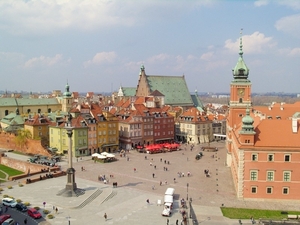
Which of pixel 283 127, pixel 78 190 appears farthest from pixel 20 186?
pixel 283 127

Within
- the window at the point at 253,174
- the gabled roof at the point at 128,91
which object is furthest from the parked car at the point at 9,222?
the gabled roof at the point at 128,91

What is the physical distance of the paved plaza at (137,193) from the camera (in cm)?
3838

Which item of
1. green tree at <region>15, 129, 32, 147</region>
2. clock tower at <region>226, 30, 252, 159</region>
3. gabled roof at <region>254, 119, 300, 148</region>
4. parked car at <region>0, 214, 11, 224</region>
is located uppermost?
clock tower at <region>226, 30, 252, 159</region>

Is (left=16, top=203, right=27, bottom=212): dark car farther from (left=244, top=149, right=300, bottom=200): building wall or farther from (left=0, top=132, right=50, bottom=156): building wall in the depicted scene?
(left=0, top=132, right=50, bottom=156): building wall

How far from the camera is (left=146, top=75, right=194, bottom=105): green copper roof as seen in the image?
120 metres

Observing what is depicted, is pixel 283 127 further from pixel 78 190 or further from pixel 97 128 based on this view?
pixel 97 128

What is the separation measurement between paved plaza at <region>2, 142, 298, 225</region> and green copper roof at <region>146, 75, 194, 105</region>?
53.3 m

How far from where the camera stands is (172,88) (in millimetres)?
124062

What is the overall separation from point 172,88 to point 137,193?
79.9 metres

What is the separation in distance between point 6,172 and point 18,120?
30.6 m

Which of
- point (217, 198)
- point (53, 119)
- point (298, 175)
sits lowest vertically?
point (217, 198)

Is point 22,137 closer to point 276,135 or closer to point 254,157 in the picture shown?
point 254,157

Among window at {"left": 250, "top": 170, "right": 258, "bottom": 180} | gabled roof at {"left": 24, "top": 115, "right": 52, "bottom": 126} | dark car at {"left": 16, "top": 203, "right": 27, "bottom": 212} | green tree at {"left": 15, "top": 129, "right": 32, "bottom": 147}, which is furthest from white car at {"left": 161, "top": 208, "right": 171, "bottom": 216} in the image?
gabled roof at {"left": 24, "top": 115, "right": 52, "bottom": 126}

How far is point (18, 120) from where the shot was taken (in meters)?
88.1
